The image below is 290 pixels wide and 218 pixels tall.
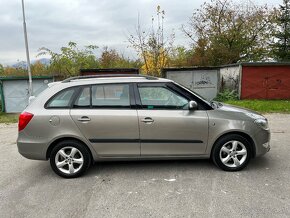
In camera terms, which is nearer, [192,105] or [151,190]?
[151,190]

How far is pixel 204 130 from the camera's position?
396 cm

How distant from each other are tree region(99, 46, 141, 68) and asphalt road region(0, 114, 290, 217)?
1604cm

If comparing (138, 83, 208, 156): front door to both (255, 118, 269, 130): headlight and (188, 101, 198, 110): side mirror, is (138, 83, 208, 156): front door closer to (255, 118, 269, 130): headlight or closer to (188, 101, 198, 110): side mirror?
(188, 101, 198, 110): side mirror

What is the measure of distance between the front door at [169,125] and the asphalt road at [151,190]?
1.50ft

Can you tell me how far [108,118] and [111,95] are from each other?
413 millimetres

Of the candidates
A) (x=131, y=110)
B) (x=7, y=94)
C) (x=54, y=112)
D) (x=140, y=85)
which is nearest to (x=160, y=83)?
(x=140, y=85)

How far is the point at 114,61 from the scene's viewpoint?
2348 centimetres

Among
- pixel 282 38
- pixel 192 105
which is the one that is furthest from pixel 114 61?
pixel 192 105

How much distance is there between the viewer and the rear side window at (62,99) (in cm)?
397

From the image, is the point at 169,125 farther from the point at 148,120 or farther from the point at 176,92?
the point at 176,92

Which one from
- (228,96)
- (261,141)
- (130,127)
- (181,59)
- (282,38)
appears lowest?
(228,96)

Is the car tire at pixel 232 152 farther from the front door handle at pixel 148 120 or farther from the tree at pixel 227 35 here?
the tree at pixel 227 35

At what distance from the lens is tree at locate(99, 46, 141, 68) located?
21.1 m

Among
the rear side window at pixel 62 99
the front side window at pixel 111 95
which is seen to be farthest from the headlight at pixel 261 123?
the rear side window at pixel 62 99
